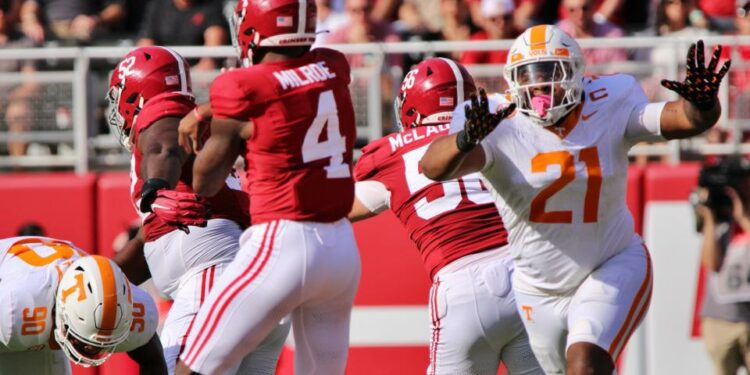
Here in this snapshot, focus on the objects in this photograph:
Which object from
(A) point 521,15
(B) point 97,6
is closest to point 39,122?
(B) point 97,6

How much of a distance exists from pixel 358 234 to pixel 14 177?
2.28m

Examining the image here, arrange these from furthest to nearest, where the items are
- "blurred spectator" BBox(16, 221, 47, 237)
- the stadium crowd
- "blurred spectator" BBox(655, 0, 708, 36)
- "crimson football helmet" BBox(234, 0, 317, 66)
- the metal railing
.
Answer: "blurred spectator" BBox(655, 0, 708, 36), the stadium crowd, the metal railing, "blurred spectator" BBox(16, 221, 47, 237), "crimson football helmet" BBox(234, 0, 317, 66)

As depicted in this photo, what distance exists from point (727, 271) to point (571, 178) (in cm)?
357

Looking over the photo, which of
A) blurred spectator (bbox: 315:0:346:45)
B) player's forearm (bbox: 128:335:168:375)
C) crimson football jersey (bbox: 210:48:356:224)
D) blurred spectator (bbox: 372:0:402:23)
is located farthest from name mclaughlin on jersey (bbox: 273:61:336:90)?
blurred spectator (bbox: 372:0:402:23)

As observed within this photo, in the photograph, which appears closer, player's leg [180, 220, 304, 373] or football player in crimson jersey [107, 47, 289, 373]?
player's leg [180, 220, 304, 373]

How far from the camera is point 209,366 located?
4.93 m

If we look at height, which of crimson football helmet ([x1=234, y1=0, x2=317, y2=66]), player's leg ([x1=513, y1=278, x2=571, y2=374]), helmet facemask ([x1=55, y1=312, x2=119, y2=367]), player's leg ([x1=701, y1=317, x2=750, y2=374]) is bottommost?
player's leg ([x1=701, y1=317, x2=750, y2=374])

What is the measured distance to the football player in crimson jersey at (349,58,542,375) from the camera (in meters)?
5.90

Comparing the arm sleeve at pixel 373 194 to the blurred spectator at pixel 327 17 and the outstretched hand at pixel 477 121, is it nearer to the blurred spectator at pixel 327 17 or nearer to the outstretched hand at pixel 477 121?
the outstretched hand at pixel 477 121

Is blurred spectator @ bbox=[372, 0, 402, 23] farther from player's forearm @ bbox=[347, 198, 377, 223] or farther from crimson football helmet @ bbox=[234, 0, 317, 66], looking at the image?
crimson football helmet @ bbox=[234, 0, 317, 66]

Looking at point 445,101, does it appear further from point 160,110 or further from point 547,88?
point 160,110

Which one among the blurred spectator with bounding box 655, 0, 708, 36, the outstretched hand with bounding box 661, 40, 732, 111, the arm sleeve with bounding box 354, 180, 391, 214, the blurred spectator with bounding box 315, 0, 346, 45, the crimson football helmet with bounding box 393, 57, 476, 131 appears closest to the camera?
the outstretched hand with bounding box 661, 40, 732, 111

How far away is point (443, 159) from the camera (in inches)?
207

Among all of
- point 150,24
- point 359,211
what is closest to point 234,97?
point 359,211
